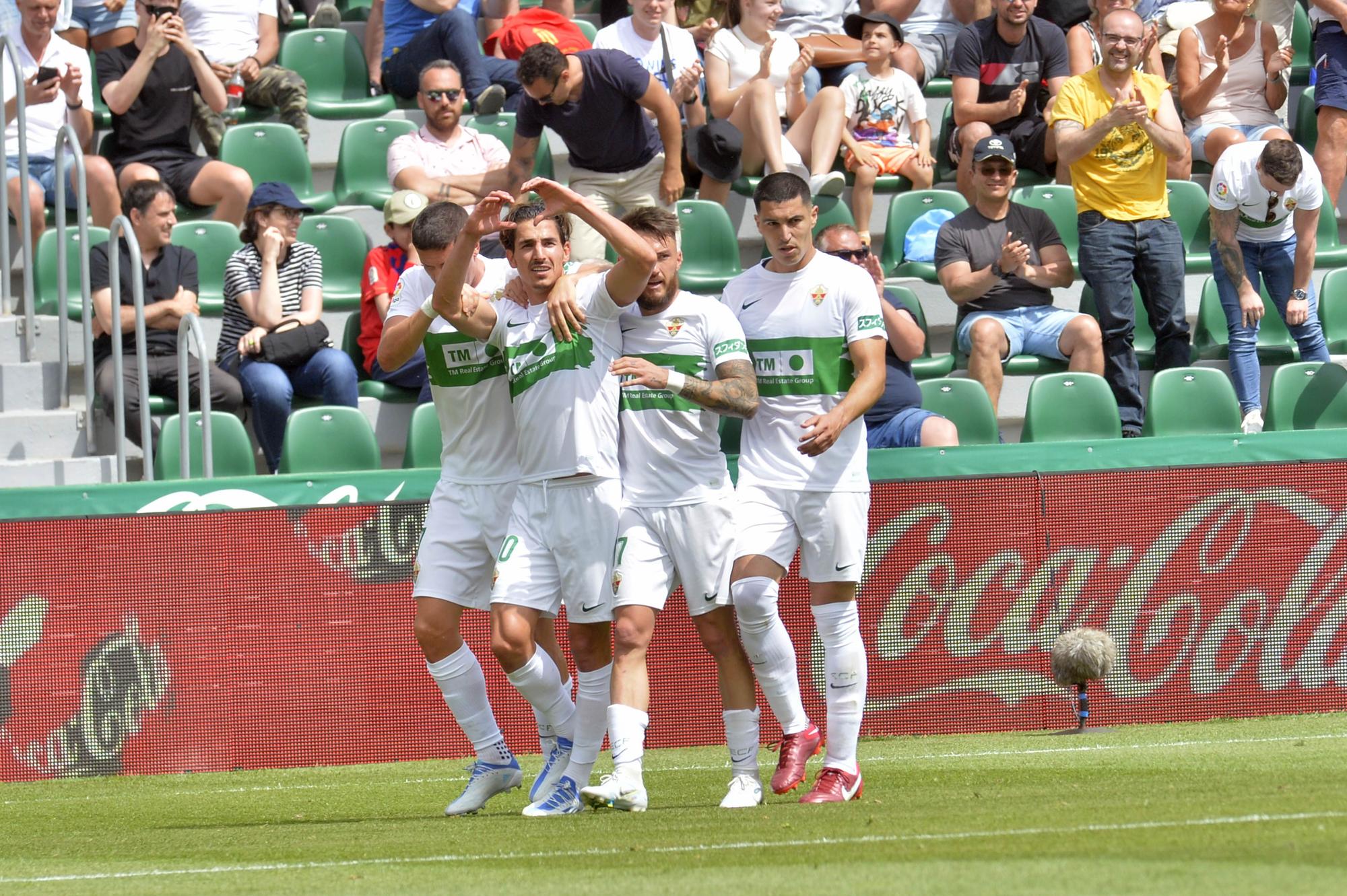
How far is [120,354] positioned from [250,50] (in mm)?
4306

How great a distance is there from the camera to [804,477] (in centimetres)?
663

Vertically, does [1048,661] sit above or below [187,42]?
below

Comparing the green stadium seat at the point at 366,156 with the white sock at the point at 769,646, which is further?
the green stadium seat at the point at 366,156

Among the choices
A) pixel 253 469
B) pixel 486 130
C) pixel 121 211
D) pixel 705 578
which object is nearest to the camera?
pixel 705 578

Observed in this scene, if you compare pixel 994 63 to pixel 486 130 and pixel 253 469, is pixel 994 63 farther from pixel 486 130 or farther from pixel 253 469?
pixel 253 469

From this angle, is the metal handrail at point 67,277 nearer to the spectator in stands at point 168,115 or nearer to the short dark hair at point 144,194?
the short dark hair at point 144,194

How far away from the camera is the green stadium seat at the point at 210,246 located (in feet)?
37.9

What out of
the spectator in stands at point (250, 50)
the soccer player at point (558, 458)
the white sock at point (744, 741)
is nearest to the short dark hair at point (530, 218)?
the soccer player at point (558, 458)

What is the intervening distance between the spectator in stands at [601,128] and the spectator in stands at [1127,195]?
2617 mm

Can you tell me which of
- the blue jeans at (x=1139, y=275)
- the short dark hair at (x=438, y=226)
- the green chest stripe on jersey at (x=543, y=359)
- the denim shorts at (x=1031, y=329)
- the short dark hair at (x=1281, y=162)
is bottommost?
the denim shorts at (x=1031, y=329)

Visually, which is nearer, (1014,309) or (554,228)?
(554,228)

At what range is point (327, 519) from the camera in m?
8.67

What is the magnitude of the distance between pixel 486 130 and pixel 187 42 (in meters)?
2.17

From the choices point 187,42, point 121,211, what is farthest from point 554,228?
point 187,42
